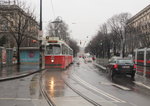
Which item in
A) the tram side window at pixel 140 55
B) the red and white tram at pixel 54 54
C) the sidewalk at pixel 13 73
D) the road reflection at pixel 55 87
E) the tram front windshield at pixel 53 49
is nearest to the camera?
the road reflection at pixel 55 87

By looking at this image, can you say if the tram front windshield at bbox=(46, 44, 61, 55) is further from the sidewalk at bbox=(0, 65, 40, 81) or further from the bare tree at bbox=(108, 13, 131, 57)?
the bare tree at bbox=(108, 13, 131, 57)

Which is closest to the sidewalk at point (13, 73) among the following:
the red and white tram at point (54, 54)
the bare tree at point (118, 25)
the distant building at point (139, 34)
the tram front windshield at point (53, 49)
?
the red and white tram at point (54, 54)

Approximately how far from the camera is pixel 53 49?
Answer: 23828 mm

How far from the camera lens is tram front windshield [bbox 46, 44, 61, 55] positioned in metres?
23.7

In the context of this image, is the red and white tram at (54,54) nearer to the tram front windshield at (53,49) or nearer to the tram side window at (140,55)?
the tram front windshield at (53,49)

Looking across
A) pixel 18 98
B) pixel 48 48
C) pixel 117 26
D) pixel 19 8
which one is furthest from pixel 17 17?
pixel 117 26

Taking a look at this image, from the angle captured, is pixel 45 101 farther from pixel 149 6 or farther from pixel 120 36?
pixel 149 6

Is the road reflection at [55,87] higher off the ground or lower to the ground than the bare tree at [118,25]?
lower

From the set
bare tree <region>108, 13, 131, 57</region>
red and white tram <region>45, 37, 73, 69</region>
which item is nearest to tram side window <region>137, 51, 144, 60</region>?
red and white tram <region>45, 37, 73, 69</region>

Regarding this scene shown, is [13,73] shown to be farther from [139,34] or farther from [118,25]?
[118,25]

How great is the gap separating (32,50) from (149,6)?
53480 millimetres

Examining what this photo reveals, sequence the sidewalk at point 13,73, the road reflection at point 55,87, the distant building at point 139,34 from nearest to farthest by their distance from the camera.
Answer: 1. the road reflection at point 55,87
2. the sidewalk at point 13,73
3. the distant building at point 139,34

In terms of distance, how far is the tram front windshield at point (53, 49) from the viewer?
77.7ft

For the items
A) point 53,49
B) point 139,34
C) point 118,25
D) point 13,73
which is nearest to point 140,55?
point 53,49
